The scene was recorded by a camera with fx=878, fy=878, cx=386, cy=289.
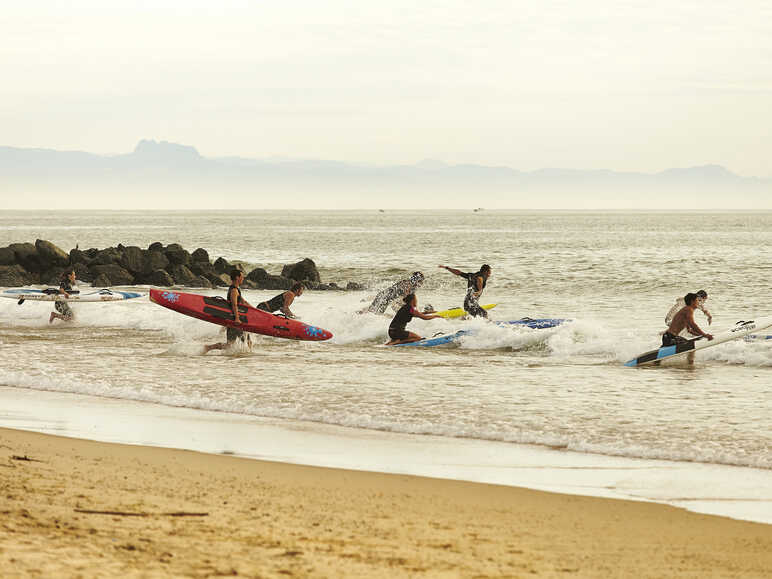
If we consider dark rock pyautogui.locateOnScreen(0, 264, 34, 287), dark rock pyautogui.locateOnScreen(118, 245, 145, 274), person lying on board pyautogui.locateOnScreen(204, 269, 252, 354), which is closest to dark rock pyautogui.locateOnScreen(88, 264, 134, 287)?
dark rock pyautogui.locateOnScreen(118, 245, 145, 274)

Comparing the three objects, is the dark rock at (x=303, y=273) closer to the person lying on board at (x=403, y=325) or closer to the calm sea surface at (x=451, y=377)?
the calm sea surface at (x=451, y=377)

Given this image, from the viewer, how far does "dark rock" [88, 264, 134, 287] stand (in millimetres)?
38188

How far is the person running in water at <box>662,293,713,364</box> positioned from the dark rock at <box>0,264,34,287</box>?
29438mm

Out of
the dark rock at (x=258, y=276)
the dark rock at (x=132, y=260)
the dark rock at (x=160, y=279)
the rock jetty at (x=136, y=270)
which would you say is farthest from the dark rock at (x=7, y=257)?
the dark rock at (x=258, y=276)

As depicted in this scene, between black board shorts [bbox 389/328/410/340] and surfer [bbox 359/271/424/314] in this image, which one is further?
black board shorts [bbox 389/328/410/340]

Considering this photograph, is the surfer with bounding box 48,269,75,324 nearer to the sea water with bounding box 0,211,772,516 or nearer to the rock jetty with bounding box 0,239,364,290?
the sea water with bounding box 0,211,772,516

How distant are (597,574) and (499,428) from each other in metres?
4.99

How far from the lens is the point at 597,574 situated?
5.30 m

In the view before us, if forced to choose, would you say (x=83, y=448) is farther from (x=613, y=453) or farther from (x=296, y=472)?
(x=613, y=453)

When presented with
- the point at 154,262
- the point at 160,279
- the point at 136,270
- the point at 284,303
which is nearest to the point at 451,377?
Answer: the point at 284,303

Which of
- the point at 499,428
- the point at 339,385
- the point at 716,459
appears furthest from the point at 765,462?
the point at 339,385

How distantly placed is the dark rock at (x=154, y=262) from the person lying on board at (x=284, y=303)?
2103 cm

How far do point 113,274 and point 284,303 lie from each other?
21.1 metres

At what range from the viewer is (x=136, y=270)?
39.9m
